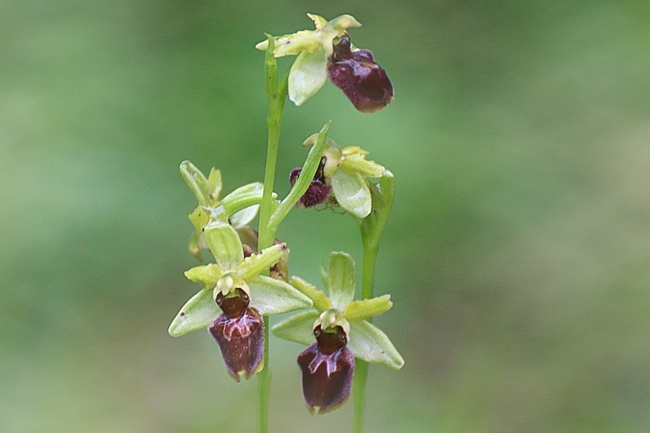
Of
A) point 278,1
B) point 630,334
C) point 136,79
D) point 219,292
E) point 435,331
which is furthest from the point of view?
point 278,1

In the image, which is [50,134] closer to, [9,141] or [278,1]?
[9,141]

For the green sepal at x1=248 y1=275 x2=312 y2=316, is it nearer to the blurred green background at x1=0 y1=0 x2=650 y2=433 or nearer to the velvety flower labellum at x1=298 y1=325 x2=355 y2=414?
the velvety flower labellum at x1=298 y1=325 x2=355 y2=414

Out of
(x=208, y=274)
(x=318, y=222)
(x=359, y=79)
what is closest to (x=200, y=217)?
(x=208, y=274)

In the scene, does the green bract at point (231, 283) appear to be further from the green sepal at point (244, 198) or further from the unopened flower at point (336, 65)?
the unopened flower at point (336, 65)

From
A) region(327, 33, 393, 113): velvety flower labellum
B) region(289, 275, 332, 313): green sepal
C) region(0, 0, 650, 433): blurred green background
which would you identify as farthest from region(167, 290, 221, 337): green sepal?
region(0, 0, 650, 433): blurred green background

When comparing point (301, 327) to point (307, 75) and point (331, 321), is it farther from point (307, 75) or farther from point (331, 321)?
point (307, 75)

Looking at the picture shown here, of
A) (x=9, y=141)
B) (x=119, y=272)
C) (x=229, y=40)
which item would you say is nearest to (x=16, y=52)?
(x=9, y=141)
